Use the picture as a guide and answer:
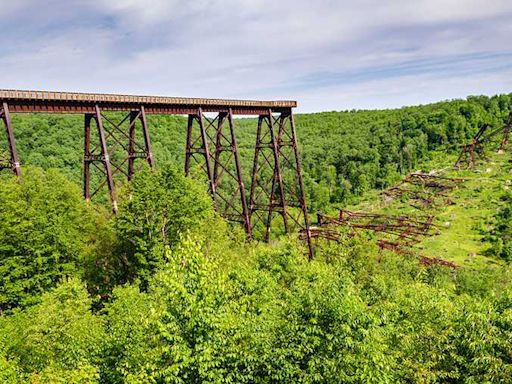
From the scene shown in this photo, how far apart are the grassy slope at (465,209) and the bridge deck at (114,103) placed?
123 feet

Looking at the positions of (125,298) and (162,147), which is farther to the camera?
(162,147)

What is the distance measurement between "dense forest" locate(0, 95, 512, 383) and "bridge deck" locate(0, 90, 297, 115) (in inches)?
108

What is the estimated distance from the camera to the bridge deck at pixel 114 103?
16156 millimetres

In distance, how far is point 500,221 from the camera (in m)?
59.2

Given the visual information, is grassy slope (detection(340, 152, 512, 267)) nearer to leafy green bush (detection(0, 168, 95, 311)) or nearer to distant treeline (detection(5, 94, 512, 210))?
distant treeline (detection(5, 94, 512, 210))

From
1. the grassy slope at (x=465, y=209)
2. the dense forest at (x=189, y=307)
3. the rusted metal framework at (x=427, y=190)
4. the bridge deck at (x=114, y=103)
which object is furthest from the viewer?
the rusted metal framework at (x=427, y=190)

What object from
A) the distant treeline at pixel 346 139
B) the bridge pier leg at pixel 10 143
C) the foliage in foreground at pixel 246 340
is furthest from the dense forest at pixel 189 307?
the distant treeline at pixel 346 139

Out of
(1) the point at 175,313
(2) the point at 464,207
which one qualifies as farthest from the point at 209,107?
(2) the point at 464,207

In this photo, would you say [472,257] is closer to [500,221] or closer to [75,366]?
[500,221]

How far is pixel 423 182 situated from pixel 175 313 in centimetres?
7184

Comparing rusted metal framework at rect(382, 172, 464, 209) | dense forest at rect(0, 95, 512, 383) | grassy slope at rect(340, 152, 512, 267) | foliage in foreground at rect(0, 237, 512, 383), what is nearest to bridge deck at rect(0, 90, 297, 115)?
dense forest at rect(0, 95, 512, 383)

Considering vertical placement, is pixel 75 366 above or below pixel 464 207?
above

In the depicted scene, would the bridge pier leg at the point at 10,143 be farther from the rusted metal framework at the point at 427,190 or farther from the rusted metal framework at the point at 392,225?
the rusted metal framework at the point at 427,190

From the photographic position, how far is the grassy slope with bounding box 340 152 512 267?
53.1 metres
